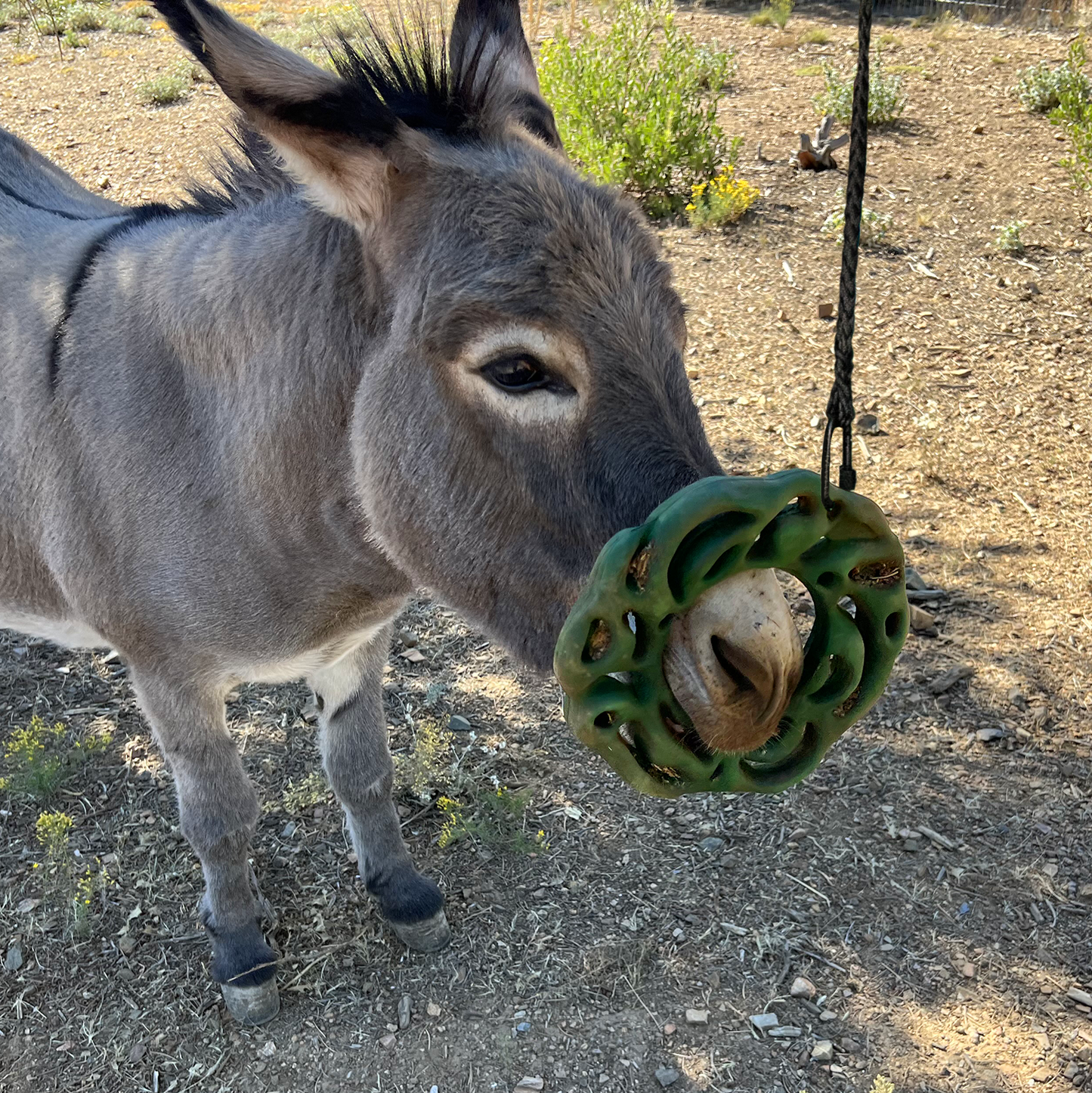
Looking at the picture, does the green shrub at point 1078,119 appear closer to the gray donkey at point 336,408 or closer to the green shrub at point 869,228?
the green shrub at point 869,228

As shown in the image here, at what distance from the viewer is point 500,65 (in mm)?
2246

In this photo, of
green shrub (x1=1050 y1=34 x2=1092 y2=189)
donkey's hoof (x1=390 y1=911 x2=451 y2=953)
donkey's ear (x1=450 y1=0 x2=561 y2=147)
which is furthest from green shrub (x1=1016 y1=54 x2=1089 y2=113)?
donkey's hoof (x1=390 y1=911 x2=451 y2=953)

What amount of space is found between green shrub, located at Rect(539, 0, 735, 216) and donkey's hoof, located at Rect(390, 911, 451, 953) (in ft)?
16.4

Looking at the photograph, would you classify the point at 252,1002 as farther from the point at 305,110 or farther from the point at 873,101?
the point at 873,101

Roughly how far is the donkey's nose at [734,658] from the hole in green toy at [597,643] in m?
0.11

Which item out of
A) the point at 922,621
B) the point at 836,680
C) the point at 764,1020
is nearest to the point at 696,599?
the point at 836,680

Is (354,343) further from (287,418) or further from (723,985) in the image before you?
(723,985)

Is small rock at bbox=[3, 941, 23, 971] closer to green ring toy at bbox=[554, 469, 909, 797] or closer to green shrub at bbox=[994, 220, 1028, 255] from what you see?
green ring toy at bbox=[554, 469, 909, 797]

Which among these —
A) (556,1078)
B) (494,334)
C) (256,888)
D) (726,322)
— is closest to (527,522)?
(494,334)

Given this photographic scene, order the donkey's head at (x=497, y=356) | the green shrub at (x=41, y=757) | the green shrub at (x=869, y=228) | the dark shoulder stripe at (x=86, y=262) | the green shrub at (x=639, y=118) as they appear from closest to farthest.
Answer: the donkey's head at (x=497, y=356) → the dark shoulder stripe at (x=86, y=262) → the green shrub at (x=41, y=757) → the green shrub at (x=869, y=228) → the green shrub at (x=639, y=118)

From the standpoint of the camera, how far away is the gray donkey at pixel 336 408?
1.69 meters

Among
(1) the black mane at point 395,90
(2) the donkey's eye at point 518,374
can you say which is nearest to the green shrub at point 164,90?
(1) the black mane at point 395,90

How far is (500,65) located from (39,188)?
2053 millimetres

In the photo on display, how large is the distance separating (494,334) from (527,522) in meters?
0.35
